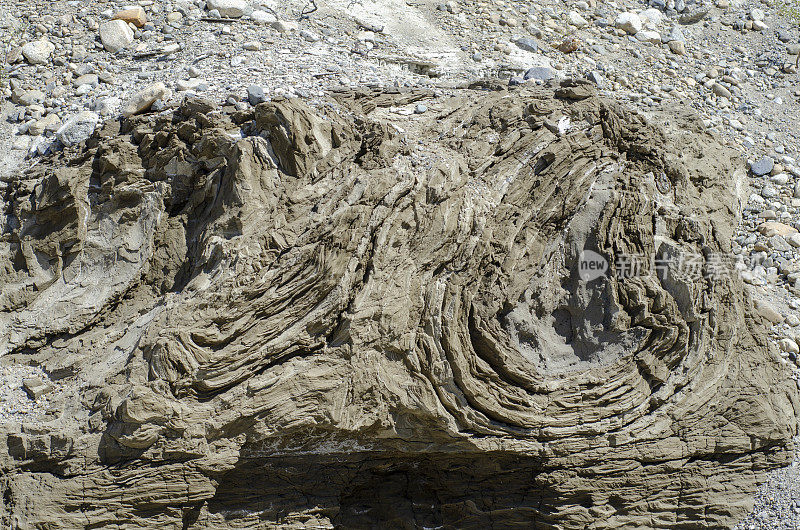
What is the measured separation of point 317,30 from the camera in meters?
10.2

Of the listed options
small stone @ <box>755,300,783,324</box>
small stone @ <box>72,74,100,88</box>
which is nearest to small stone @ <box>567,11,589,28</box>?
small stone @ <box>755,300,783,324</box>

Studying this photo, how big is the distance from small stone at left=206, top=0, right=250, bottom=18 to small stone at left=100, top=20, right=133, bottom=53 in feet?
3.93

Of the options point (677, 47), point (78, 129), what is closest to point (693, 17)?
point (677, 47)

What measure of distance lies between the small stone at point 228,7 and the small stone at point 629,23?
20.3 feet

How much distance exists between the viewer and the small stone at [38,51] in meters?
9.46

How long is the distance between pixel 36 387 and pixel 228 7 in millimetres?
6007

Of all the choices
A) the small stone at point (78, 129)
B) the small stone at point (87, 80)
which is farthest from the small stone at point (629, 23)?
the small stone at point (78, 129)

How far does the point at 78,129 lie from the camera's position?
8570 millimetres

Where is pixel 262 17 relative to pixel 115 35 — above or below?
above

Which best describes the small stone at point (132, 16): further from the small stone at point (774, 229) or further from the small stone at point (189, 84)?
the small stone at point (774, 229)

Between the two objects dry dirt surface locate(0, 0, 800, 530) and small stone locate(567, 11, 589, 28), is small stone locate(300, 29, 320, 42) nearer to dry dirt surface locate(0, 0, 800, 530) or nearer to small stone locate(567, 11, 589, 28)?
dry dirt surface locate(0, 0, 800, 530)

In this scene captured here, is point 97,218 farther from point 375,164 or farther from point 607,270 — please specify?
point 607,270

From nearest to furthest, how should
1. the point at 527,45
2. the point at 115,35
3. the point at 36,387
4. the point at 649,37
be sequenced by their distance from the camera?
the point at 36,387
the point at 115,35
the point at 527,45
the point at 649,37

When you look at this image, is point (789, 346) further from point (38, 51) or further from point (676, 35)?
point (38, 51)
